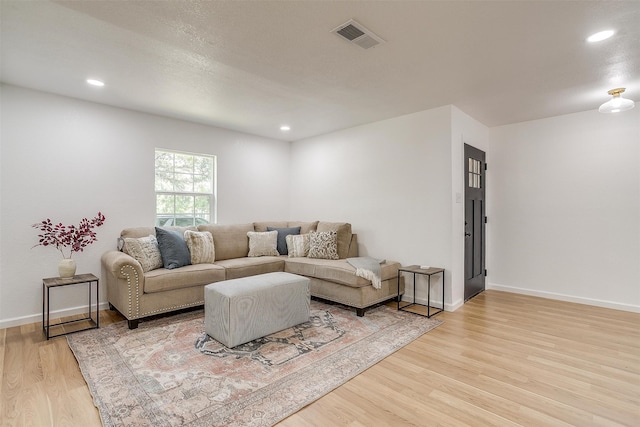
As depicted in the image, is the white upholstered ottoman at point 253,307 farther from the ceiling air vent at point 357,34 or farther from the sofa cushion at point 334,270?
the ceiling air vent at point 357,34

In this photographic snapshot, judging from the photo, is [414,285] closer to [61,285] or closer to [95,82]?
[61,285]

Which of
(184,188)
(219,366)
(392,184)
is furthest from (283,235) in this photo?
(219,366)

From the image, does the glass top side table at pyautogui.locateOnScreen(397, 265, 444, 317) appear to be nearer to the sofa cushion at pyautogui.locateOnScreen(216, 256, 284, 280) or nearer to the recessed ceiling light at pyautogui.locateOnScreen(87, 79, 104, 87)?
the sofa cushion at pyautogui.locateOnScreen(216, 256, 284, 280)

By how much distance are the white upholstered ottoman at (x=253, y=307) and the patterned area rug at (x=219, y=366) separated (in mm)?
99

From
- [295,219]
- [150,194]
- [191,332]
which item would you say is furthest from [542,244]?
[150,194]

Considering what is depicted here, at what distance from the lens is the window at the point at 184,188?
4355mm

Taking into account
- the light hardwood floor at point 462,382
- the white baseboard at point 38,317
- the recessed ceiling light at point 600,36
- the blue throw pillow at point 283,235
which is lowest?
the light hardwood floor at point 462,382

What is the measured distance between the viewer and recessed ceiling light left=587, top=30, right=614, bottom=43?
7.14 ft

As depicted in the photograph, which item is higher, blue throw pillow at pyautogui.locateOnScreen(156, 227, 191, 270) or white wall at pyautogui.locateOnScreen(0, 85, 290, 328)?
white wall at pyautogui.locateOnScreen(0, 85, 290, 328)

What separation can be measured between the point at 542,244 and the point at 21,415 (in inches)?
214

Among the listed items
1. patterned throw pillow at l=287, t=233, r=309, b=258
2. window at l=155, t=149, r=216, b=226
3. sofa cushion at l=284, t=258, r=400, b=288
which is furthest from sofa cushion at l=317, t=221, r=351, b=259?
window at l=155, t=149, r=216, b=226

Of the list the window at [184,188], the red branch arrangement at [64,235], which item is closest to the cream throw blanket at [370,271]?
the window at [184,188]

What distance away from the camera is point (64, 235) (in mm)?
3312

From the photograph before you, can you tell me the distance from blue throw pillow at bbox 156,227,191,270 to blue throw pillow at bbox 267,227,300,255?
4.70 ft
